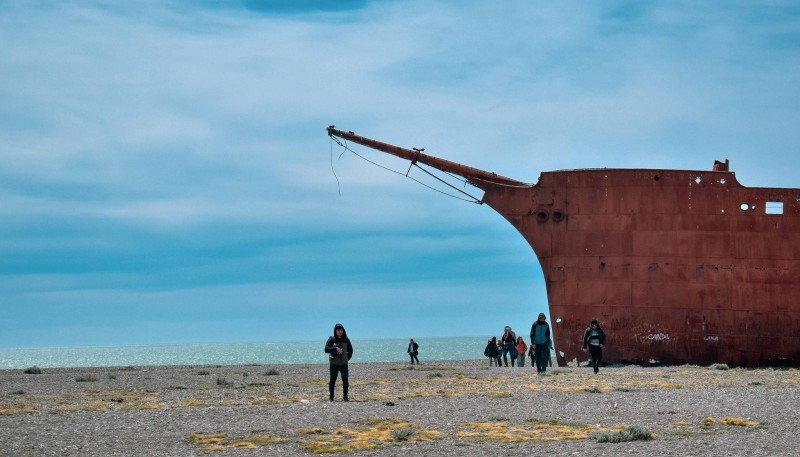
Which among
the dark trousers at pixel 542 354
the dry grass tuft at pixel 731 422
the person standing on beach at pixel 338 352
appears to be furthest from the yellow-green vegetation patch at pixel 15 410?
the dark trousers at pixel 542 354

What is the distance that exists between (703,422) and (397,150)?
1916 cm

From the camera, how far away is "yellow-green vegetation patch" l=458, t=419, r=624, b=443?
1055 centimetres

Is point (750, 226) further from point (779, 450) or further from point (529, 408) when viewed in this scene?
point (779, 450)

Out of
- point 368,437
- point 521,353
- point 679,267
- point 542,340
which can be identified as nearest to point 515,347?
point 521,353

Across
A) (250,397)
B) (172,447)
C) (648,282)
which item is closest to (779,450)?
(172,447)

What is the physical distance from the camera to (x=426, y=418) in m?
12.6

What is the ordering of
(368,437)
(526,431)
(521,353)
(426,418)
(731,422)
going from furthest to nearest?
(521,353), (426,418), (731,422), (526,431), (368,437)

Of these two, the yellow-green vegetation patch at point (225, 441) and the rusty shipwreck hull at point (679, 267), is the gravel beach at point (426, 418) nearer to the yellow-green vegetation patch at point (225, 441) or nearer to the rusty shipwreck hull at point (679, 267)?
the yellow-green vegetation patch at point (225, 441)

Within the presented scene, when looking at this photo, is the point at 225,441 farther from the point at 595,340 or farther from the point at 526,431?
the point at 595,340

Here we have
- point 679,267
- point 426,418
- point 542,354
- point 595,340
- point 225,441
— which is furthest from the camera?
point 679,267

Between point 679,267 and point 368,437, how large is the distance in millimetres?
16056

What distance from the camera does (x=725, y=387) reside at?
16703mm

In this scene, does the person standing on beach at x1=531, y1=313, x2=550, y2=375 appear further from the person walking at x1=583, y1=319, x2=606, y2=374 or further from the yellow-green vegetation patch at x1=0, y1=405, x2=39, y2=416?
the yellow-green vegetation patch at x1=0, y1=405, x2=39, y2=416

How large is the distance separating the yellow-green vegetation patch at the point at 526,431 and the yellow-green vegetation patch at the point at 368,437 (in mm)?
535
